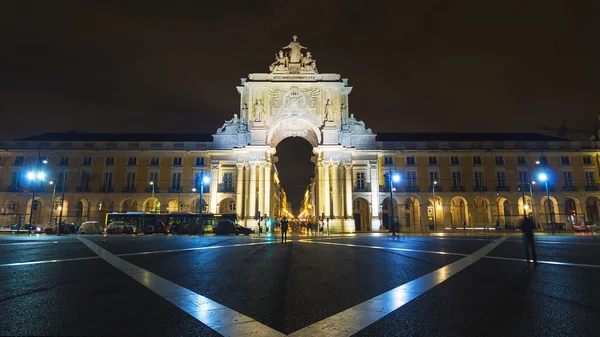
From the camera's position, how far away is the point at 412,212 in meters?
55.9

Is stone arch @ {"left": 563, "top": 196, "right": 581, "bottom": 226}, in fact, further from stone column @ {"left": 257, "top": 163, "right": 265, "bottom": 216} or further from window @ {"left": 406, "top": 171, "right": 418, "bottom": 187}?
stone column @ {"left": 257, "top": 163, "right": 265, "bottom": 216}

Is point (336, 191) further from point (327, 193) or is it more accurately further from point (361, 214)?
point (361, 214)

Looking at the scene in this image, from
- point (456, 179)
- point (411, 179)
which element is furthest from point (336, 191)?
point (456, 179)

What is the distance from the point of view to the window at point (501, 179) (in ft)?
177

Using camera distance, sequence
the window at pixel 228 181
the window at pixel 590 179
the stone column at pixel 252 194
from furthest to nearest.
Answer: the window at pixel 590 179 → the window at pixel 228 181 → the stone column at pixel 252 194

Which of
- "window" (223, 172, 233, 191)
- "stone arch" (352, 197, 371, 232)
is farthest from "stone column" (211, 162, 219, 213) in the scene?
"stone arch" (352, 197, 371, 232)

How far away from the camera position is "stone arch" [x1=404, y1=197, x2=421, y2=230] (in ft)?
178

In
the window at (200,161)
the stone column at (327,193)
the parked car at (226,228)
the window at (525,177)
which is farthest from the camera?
the window at (200,161)

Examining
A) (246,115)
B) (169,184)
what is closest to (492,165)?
(246,115)

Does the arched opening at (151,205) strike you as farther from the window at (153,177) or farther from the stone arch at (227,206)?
the stone arch at (227,206)

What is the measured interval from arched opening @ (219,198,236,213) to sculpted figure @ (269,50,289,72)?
22.7 metres

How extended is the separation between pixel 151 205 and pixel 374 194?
3632cm

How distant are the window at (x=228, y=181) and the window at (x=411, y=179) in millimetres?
28187

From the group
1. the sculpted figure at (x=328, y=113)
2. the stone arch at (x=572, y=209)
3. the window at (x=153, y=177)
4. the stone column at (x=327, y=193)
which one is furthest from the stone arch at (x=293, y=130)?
the stone arch at (x=572, y=209)
